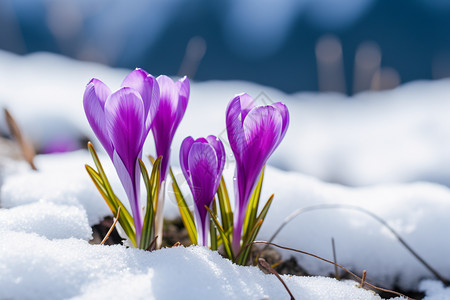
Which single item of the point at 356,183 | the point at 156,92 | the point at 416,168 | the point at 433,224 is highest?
the point at 156,92

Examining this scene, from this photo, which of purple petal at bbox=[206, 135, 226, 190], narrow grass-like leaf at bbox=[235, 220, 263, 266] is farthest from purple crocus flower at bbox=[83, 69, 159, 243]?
narrow grass-like leaf at bbox=[235, 220, 263, 266]

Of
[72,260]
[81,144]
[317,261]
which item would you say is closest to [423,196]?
[317,261]

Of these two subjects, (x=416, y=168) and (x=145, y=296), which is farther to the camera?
(x=416, y=168)

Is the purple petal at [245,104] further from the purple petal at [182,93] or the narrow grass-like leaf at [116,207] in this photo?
the narrow grass-like leaf at [116,207]

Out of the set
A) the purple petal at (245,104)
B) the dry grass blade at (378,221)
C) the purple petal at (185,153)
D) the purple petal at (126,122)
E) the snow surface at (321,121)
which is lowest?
the snow surface at (321,121)

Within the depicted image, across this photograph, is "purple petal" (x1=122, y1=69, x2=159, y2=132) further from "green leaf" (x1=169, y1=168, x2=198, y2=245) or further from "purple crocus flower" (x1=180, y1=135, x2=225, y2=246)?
"green leaf" (x1=169, y1=168, x2=198, y2=245)

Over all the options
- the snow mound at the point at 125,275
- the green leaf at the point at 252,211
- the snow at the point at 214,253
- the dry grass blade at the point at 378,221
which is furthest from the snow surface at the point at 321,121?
the snow mound at the point at 125,275

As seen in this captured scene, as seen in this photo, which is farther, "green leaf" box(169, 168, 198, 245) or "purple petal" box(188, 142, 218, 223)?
"green leaf" box(169, 168, 198, 245)

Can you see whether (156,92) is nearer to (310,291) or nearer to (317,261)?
(310,291)
